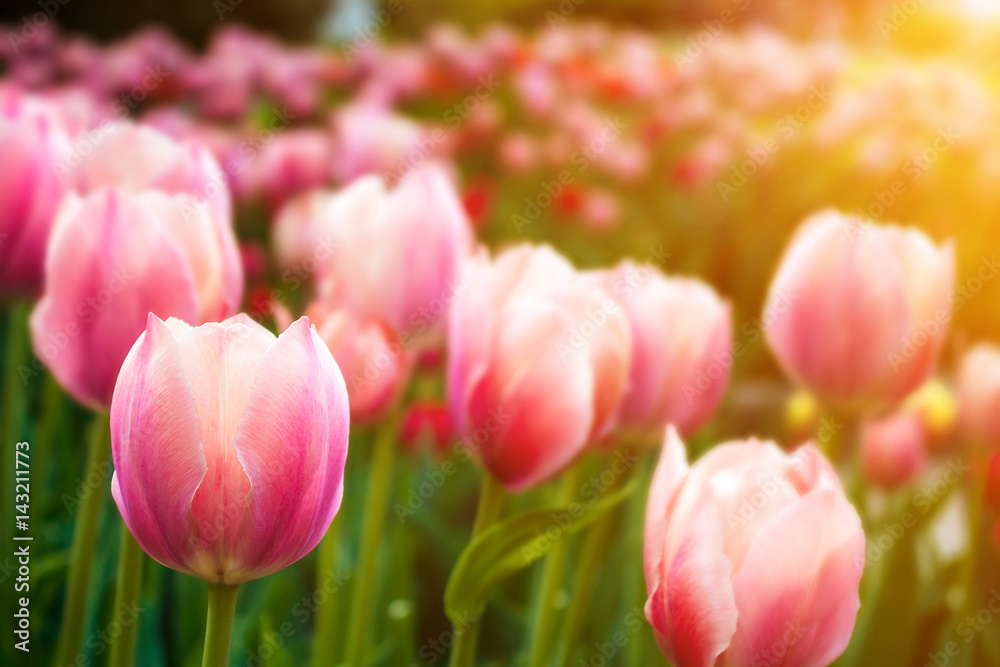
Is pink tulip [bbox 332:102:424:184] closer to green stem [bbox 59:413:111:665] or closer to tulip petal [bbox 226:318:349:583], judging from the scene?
green stem [bbox 59:413:111:665]

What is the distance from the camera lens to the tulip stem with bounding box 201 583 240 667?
31cm

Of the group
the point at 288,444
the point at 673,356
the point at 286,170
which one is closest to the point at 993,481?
the point at 673,356

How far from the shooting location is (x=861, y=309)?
514 mm

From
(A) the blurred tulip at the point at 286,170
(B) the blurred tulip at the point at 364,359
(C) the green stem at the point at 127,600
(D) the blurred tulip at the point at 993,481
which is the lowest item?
(A) the blurred tulip at the point at 286,170

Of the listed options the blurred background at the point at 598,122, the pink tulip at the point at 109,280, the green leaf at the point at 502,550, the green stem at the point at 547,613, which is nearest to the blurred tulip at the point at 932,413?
the blurred background at the point at 598,122

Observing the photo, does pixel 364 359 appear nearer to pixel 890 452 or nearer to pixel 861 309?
pixel 861 309

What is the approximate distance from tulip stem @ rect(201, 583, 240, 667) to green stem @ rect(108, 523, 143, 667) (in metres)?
0.11

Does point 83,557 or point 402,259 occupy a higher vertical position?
point 402,259

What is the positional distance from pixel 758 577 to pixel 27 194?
15.8 inches

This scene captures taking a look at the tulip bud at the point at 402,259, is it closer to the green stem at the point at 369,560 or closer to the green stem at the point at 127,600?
the green stem at the point at 369,560

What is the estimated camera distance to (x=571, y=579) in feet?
2.56

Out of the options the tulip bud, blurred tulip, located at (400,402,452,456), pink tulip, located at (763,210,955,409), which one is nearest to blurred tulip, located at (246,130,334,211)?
blurred tulip, located at (400,402,452,456)

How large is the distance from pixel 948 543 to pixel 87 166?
1043 millimetres

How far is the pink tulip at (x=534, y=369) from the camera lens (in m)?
0.42
